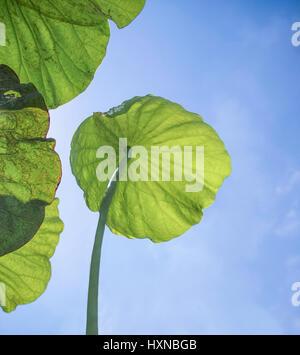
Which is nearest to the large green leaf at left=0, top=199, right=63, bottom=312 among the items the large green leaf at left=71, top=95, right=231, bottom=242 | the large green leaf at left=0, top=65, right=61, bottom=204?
the large green leaf at left=71, top=95, right=231, bottom=242

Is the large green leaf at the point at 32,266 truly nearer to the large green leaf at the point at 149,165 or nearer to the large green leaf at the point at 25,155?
the large green leaf at the point at 149,165

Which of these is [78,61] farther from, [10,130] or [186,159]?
[186,159]

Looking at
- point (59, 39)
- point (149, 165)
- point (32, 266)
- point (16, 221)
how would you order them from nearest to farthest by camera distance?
point (16, 221) → point (59, 39) → point (32, 266) → point (149, 165)

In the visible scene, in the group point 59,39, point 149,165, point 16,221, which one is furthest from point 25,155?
point 149,165

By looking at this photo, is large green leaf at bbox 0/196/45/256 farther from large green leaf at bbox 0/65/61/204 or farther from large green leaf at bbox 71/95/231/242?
large green leaf at bbox 71/95/231/242

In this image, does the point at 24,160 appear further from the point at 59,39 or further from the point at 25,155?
the point at 59,39
